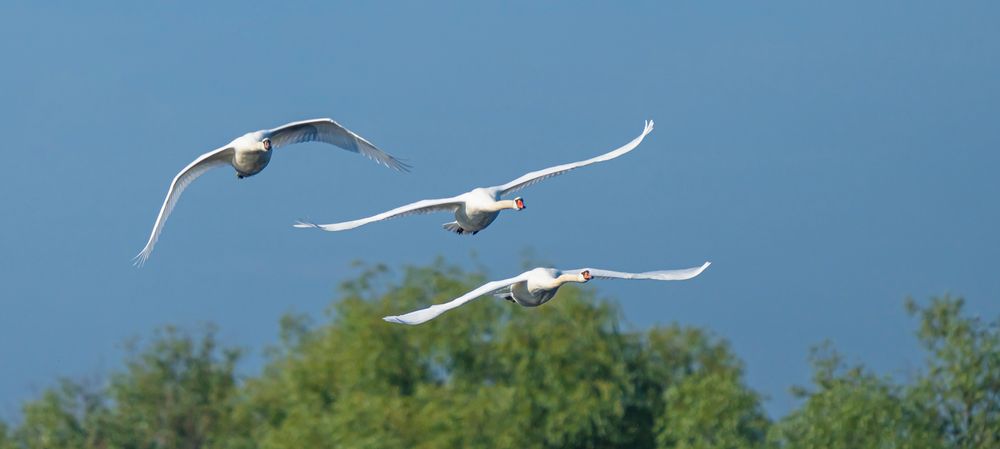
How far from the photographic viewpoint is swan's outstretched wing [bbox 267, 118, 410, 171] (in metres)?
29.0

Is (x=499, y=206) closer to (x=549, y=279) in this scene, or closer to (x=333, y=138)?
(x=549, y=279)

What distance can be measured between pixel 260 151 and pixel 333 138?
2.28 m

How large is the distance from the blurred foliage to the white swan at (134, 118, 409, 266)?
67.2 ft

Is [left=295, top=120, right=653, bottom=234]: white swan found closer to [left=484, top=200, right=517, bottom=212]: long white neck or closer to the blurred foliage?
[left=484, top=200, right=517, bottom=212]: long white neck

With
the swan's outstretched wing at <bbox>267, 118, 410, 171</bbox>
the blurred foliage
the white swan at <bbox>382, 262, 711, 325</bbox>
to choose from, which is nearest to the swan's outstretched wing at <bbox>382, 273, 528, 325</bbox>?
the white swan at <bbox>382, 262, 711, 325</bbox>

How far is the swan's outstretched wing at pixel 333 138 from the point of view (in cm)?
2902

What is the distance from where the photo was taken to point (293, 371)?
184 ft

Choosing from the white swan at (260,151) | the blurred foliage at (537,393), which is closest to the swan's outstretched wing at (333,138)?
the white swan at (260,151)

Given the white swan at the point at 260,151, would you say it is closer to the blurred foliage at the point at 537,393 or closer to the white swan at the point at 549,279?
the white swan at the point at 549,279

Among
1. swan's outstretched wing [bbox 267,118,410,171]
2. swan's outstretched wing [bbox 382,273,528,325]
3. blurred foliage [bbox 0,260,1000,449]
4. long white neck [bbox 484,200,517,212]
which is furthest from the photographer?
blurred foliage [bbox 0,260,1000,449]

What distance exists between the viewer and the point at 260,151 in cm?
2722

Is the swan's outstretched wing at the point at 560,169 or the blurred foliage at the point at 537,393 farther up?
the blurred foliage at the point at 537,393

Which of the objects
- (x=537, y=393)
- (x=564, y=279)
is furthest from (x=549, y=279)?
(x=537, y=393)

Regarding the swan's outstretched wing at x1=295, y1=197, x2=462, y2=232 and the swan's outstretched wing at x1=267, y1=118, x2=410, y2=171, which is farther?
the swan's outstretched wing at x1=267, y1=118, x2=410, y2=171
